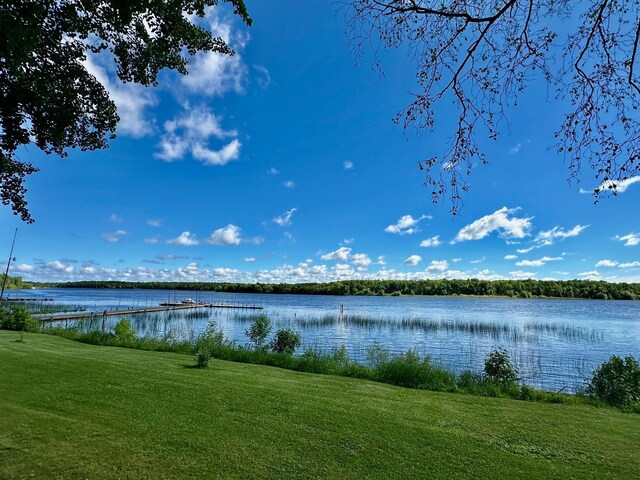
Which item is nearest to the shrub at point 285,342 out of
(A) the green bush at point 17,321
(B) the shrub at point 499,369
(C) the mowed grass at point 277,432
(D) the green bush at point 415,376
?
(D) the green bush at point 415,376

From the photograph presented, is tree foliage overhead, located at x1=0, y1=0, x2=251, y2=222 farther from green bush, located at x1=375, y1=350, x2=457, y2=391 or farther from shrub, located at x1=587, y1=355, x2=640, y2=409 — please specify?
shrub, located at x1=587, y1=355, x2=640, y2=409

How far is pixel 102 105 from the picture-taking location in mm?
7574

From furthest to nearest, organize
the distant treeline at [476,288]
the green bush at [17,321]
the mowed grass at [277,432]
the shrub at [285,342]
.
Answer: the distant treeline at [476,288] → the green bush at [17,321] → the shrub at [285,342] → the mowed grass at [277,432]

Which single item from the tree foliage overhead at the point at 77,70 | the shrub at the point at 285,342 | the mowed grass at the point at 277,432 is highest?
the tree foliage overhead at the point at 77,70

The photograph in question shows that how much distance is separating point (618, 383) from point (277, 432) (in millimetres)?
10457

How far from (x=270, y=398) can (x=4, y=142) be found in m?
7.15

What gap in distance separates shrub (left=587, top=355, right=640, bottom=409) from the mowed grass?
9.64 feet

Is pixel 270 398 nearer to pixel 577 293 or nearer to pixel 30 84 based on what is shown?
pixel 30 84

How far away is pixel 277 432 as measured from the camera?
5539mm

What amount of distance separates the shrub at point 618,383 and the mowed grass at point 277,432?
116 inches

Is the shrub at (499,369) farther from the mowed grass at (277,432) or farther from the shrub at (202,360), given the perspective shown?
the shrub at (202,360)

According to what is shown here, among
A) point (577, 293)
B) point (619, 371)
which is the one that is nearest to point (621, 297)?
point (577, 293)

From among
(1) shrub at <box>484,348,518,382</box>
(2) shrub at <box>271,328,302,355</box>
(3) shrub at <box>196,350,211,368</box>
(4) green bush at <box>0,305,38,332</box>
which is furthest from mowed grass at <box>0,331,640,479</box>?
(4) green bush at <box>0,305,38,332</box>

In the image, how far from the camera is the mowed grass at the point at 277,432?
4480 millimetres
